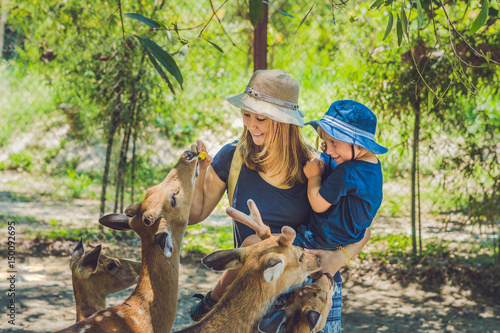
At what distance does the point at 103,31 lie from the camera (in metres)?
Result: 6.14

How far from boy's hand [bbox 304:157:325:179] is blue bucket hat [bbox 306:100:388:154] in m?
0.17

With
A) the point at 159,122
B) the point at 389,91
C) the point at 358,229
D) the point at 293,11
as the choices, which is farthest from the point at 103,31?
the point at 358,229

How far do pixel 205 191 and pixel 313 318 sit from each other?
102 centimetres

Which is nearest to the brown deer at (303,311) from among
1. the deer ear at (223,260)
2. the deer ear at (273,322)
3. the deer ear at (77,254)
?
the deer ear at (273,322)

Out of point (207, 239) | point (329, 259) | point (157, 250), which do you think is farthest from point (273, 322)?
point (207, 239)

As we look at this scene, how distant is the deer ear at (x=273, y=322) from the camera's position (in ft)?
7.09

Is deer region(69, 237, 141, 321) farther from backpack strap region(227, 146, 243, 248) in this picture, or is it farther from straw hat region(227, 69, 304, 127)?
straw hat region(227, 69, 304, 127)

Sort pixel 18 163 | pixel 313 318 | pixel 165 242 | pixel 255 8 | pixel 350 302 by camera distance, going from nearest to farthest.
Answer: pixel 255 8, pixel 313 318, pixel 165 242, pixel 350 302, pixel 18 163

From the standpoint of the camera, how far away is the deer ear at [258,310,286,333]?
7.09 ft

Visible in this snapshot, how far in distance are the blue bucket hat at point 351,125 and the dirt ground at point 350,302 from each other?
2721 millimetres

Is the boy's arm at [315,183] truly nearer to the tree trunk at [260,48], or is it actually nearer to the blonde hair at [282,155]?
the blonde hair at [282,155]

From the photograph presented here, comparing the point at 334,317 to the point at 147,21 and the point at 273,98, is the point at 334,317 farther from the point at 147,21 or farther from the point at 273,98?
the point at 147,21

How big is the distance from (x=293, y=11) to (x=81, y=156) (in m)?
4.91

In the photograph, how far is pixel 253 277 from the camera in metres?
2.30
